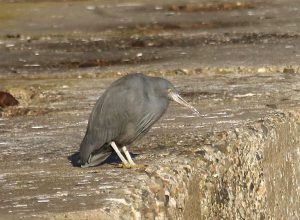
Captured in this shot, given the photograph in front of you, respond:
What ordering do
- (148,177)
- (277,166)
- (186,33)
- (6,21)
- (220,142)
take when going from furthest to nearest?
(6,21) → (186,33) → (277,166) → (220,142) → (148,177)

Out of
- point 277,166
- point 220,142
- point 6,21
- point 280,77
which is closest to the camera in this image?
point 220,142

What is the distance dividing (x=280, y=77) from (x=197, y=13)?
26.7ft

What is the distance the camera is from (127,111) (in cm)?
773

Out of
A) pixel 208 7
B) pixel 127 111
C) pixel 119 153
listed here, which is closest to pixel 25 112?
pixel 119 153

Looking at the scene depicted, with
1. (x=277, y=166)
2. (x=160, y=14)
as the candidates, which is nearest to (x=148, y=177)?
(x=277, y=166)

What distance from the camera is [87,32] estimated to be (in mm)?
18969

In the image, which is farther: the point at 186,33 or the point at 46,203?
the point at 186,33

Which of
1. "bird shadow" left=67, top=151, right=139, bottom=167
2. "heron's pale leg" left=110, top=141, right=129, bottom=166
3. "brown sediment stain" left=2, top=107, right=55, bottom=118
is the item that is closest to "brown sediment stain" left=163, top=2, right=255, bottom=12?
"brown sediment stain" left=2, top=107, right=55, bottom=118

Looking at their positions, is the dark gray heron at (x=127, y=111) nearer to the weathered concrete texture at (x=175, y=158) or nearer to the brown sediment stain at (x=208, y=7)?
the weathered concrete texture at (x=175, y=158)

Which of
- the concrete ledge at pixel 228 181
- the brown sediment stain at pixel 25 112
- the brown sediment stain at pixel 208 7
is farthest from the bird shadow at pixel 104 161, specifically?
the brown sediment stain at pixel 208 7

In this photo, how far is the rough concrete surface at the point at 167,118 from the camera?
294 inches

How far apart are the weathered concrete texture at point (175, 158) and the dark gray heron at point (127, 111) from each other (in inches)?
8.4

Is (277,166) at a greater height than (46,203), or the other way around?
(46,203)

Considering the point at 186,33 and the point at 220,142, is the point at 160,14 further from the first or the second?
the point at 220,142
